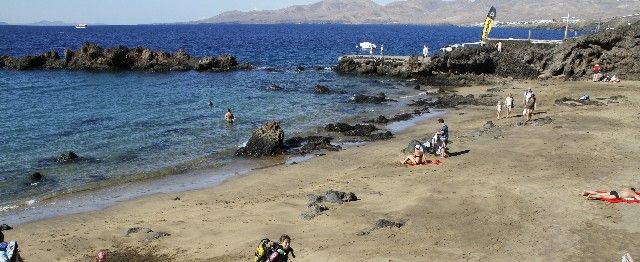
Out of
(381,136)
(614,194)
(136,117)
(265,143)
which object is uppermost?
(614,194)

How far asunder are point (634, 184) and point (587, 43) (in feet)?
112

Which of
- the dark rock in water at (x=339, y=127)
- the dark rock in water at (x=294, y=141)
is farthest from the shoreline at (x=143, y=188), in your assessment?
the dark rock in water at (x=339, y=127)

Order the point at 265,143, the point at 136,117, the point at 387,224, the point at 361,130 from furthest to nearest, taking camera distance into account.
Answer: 1. the point at 136,117
2. the point at 361,130
3. the point at 265,143
4. the point at 387,224

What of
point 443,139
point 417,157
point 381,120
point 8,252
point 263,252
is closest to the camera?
point 8,252

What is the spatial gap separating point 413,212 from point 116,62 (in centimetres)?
6111

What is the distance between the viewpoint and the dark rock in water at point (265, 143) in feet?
88.0

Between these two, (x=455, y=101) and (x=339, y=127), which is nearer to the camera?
(x=339, y=127)

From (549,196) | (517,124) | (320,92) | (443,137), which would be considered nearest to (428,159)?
(443,137)

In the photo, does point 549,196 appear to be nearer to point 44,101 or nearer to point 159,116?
point 159,116

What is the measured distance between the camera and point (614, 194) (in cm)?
1591

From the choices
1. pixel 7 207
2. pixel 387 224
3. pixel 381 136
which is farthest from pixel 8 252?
pixel 381 136

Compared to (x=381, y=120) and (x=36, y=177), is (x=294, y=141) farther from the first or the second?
(x=36, y=177)

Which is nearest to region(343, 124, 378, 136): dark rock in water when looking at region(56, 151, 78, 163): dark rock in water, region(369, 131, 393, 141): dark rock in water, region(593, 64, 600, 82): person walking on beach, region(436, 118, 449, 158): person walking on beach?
region(369, 131, 393, 141): dark rock in water

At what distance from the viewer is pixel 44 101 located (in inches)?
1735
